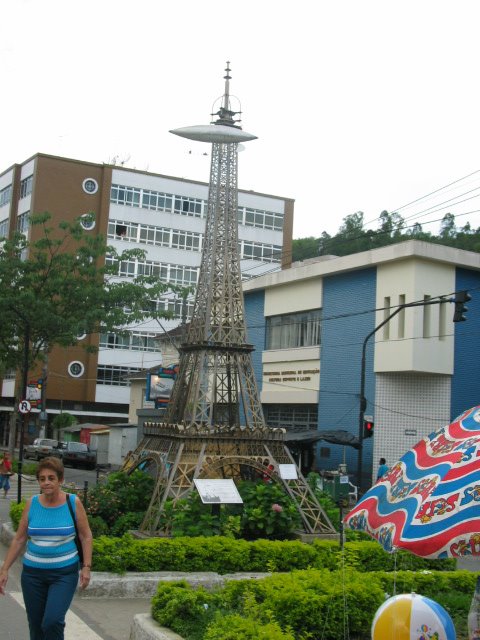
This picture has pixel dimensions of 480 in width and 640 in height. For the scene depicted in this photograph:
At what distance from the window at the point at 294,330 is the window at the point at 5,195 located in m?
33.7

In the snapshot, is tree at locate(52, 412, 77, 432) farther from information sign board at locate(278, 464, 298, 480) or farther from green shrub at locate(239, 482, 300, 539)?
green shrub at locate(239, 482, 300, 539)

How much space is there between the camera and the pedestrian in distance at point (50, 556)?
682 centimetres

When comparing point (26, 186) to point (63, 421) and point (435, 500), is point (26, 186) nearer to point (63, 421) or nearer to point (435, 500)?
point (63, 421)

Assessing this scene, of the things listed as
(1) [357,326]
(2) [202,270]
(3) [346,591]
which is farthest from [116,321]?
(3) [346,591]

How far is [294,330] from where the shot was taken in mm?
38438

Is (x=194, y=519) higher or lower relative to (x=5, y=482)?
higher

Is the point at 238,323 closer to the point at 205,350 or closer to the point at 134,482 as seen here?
the point at 205,350

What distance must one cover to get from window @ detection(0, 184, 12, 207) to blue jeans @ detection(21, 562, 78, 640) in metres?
62.1

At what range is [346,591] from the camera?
921 centimetres

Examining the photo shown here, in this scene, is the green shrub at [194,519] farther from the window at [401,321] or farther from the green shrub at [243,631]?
the window at [401,321]

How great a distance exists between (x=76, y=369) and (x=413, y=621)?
2243 inches

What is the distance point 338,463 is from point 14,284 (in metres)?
15.2

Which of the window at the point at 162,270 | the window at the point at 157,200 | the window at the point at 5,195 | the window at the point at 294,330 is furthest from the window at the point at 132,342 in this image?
the window at the point at 294,330

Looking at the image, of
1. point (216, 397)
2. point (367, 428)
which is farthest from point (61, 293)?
point (216, 397)
